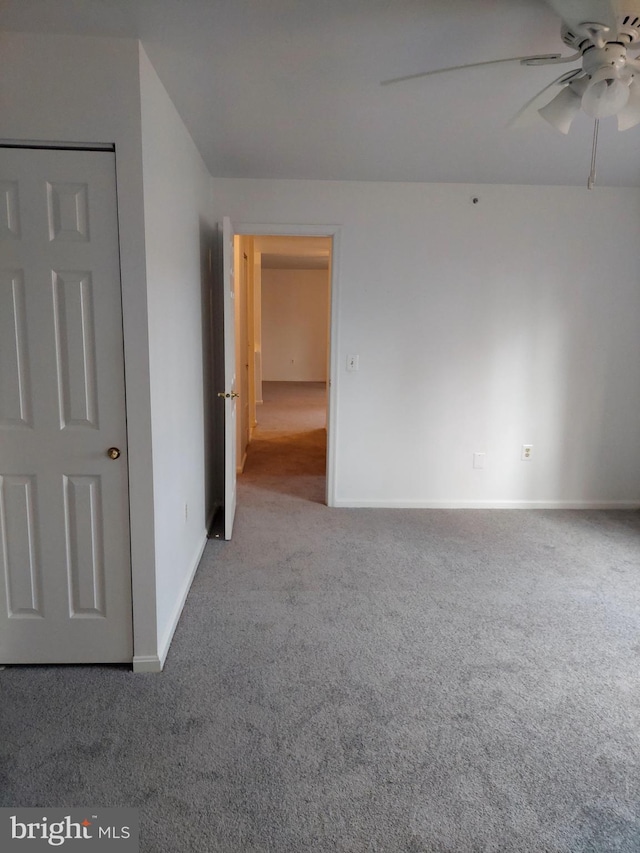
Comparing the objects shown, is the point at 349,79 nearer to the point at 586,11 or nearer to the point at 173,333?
the point at 586,11

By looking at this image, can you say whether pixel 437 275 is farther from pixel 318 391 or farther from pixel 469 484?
pixel 318 391

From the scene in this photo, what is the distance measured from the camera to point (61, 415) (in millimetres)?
2113

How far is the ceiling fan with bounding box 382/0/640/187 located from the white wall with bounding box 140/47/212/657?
1.03 metres

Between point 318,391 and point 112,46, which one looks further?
point 318,391

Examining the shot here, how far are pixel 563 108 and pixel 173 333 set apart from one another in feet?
5.93

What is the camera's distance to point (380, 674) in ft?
7.39

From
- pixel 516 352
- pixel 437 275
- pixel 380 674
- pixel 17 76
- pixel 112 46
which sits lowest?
pixel 380 674

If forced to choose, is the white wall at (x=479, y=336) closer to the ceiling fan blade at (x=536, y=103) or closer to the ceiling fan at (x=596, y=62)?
the ceiling fan blade at (x=536, y=103)

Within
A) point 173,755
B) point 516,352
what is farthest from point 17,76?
point 516,352

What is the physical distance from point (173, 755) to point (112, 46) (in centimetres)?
244

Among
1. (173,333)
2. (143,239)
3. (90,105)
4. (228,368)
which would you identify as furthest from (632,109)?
(228,368)

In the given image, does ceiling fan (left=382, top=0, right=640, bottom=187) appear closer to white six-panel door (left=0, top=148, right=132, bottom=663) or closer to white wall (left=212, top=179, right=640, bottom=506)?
white six-panel door (left=0, top=148, right=132, bottom=663)

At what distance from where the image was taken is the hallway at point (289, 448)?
4836 millimetres

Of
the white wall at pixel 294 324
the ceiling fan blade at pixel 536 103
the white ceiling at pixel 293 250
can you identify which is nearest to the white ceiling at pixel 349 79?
the ceiling fan blade at pixel 536 103
